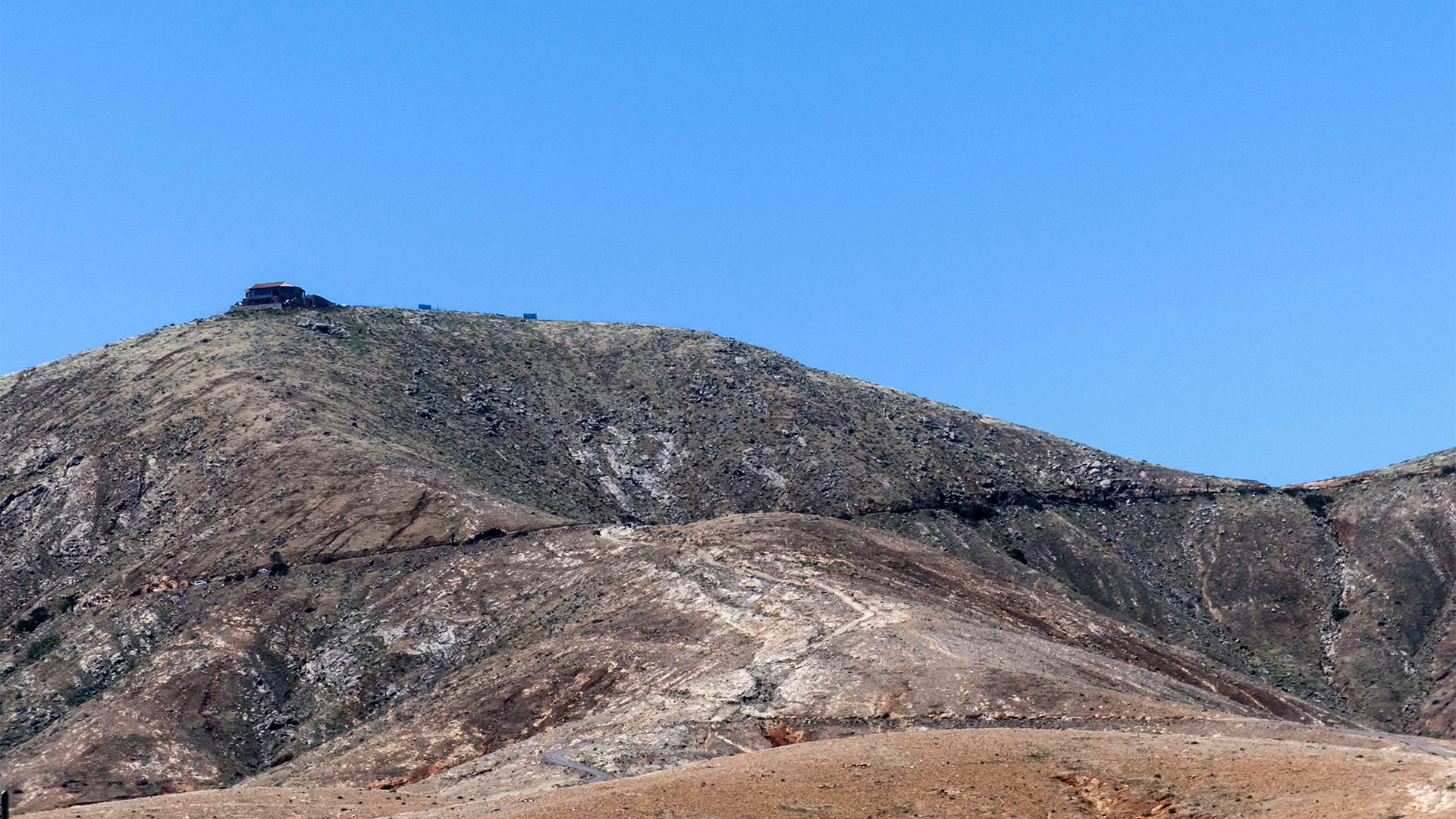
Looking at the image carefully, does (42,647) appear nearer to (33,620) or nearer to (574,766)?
(33,620)

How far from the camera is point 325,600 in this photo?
100250 millimetres

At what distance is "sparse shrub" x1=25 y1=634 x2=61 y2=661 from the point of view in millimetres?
97562

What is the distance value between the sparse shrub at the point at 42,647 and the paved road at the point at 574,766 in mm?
51006

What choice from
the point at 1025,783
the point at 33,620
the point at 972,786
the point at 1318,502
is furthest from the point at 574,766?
the point at 1318,502

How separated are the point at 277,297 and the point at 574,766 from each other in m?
121

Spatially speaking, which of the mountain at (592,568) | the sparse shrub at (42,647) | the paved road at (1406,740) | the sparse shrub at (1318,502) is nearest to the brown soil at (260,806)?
the mountain at (592,568)

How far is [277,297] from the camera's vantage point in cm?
16738

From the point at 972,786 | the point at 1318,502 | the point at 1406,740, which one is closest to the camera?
the point at 972,786

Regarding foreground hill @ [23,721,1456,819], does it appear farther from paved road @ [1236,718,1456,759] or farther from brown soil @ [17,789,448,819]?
paved road @ [1236,718,1456,759]

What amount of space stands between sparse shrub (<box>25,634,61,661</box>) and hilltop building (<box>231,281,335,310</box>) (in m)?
71.3

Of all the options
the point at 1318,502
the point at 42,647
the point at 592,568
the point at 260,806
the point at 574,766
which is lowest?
the point at 260,806

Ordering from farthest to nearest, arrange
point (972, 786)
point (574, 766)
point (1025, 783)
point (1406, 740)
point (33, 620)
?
point (33, 620), point (1406, 740), point (574, 766), point (1025, 783), point (972, 786)

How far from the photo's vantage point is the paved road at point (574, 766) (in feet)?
183

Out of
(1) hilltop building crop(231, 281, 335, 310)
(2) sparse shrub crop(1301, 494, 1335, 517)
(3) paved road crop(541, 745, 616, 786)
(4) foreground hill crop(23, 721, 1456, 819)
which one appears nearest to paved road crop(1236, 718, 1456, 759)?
(4) foreground hill crop(23, 721, 1456, 819)
